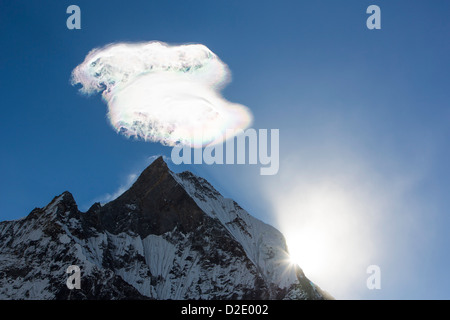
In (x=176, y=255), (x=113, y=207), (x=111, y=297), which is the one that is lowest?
(x=111, y=297)

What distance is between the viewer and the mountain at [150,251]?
459 feet

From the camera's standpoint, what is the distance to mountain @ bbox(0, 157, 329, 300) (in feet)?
459

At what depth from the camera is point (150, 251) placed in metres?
173

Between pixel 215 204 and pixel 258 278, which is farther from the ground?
pixel 215 204

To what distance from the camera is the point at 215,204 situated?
197375 mm
